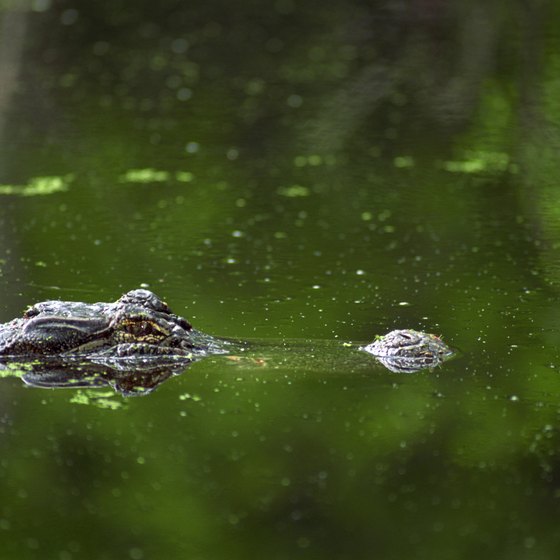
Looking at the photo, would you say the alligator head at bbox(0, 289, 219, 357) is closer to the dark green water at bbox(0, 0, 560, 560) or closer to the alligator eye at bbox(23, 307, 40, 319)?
the alligator eye at bbox(23, 307, 40, 319)

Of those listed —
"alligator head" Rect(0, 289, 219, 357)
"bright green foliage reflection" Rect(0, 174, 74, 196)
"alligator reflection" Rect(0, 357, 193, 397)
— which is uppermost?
"alligator head" Rect(0, 289, 219, 357)

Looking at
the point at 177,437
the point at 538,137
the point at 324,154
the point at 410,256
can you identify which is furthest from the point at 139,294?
the point at 538,137

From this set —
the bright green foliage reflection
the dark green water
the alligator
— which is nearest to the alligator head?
the alligator

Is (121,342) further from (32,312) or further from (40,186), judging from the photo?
(40,186)

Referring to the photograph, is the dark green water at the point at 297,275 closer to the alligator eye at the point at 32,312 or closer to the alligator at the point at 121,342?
the alligator at the point at 121,342

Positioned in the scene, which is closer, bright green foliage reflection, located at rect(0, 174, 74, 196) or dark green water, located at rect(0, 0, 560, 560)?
dark green water, located at rect(0, 0, 560, 560)

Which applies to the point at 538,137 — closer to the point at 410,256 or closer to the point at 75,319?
the point at 410,256
